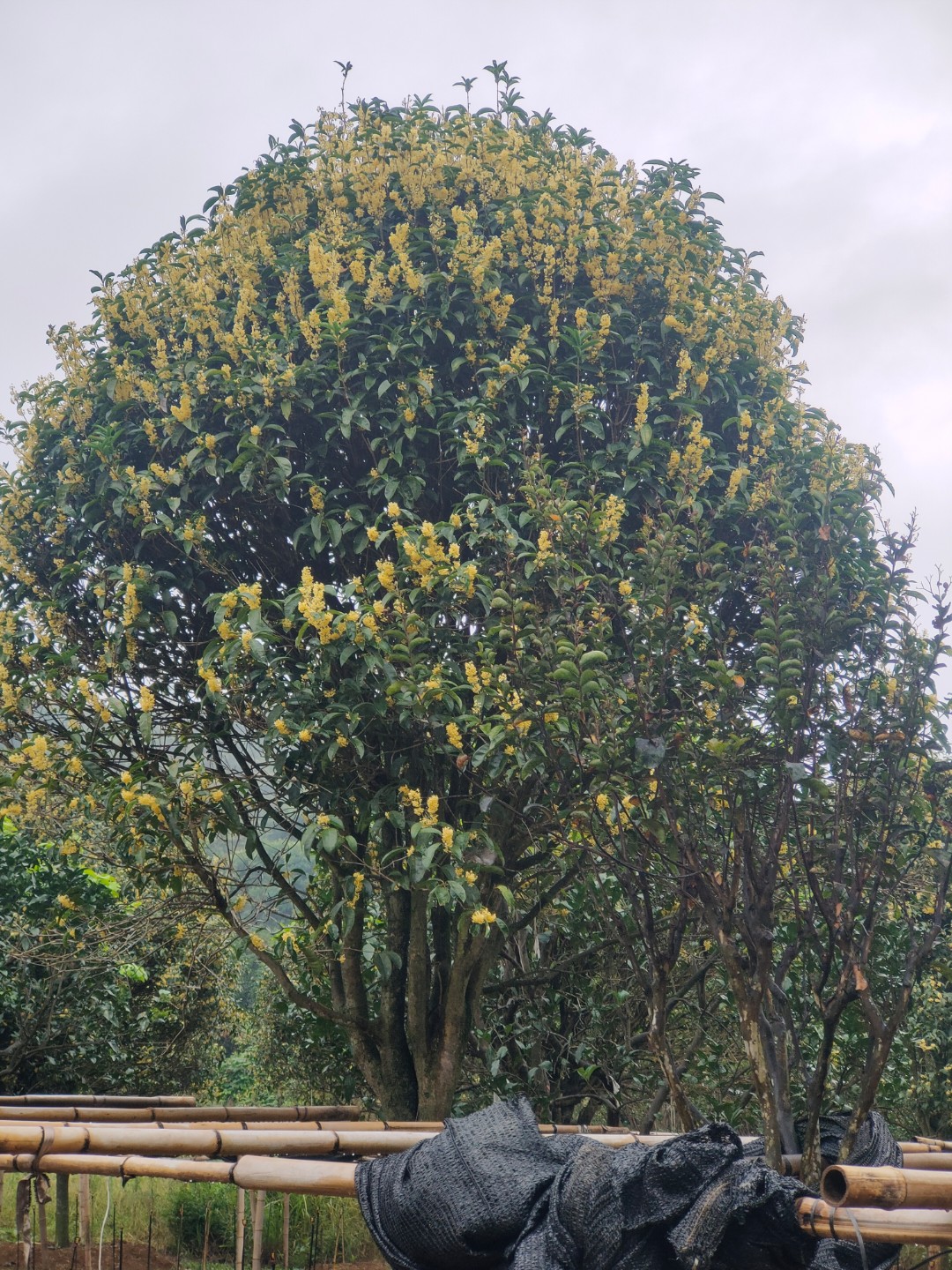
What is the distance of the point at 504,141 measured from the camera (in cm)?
615

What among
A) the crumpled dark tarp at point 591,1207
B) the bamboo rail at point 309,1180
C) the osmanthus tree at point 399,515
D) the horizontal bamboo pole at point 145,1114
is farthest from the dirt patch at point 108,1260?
the crumpled dark tarp at point 591,1207

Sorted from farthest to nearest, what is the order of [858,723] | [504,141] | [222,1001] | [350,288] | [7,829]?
1. [222,1001]
2. [7,829]
3. [504,141]
4. [350,288]
5. [858,723]

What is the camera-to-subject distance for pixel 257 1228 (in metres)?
2.87

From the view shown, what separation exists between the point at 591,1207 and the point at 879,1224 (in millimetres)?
530

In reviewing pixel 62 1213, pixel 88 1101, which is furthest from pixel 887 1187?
pixel 62 1213

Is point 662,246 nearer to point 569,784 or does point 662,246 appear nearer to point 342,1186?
point 569,784

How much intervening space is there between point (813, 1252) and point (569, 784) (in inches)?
106

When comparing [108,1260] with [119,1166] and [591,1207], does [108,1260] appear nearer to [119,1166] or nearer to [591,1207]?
[119,1166]

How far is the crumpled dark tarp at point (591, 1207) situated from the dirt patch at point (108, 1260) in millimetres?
2494

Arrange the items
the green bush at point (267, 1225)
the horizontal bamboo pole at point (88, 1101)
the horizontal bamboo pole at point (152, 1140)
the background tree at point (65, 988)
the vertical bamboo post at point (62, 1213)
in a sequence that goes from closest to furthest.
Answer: the horizontal bamboo pole at point (152, 1140) → the horizontal bamboo pole at point (88, 1101) → the vertical bamboo post at point (62, 1213) → the green bush at point (267, 1225) → the background tree at point (65, 988)

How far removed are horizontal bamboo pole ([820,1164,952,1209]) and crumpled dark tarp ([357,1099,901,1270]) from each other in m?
0.11

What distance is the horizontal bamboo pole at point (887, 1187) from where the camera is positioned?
81.2 inches

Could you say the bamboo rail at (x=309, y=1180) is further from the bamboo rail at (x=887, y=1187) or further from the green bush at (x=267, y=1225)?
the green bush at (x=267, y=1225)

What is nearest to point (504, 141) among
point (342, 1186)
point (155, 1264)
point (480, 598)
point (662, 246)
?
point (662, 246)
